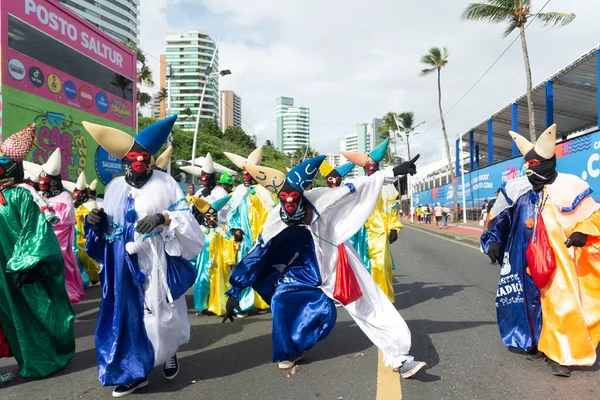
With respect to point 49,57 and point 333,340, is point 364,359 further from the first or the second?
point 49,57

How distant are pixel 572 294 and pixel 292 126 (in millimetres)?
160738

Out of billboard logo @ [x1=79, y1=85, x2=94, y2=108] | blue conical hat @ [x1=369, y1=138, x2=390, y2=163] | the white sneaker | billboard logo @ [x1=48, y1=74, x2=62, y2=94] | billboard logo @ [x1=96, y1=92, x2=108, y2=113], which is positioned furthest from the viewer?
billboard logo @ [x1=96, y1=92, x2=108, y2=113]

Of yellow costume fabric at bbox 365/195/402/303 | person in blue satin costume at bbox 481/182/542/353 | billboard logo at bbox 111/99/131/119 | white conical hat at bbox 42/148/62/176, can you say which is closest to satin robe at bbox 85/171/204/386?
person in blue satin costume at bbox 481/182/542/353

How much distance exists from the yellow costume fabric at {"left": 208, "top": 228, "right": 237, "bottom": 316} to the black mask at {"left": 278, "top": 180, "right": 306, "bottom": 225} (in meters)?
2.44

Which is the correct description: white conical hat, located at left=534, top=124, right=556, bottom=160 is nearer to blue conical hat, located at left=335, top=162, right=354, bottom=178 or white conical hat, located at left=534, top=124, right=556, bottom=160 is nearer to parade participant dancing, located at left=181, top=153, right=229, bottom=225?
blue conical hat, located at left=335, top=162, right=354, bottom=178

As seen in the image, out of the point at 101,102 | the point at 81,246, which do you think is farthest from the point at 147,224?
the point at 101,102

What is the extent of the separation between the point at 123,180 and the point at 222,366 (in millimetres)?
1826

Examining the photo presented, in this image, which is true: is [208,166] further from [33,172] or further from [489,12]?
[489,12]

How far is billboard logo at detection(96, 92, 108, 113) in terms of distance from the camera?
14023 millimetres

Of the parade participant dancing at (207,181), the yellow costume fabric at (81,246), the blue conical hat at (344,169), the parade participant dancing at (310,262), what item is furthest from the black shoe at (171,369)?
the yellow costume fabric at (81,246)

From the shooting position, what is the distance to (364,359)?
4.15 meters

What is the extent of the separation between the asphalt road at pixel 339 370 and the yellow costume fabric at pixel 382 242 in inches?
19.2

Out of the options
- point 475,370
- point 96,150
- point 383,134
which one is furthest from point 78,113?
point 383,134

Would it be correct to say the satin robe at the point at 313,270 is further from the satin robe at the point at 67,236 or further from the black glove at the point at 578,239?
the satin robe at the point at 67,236
